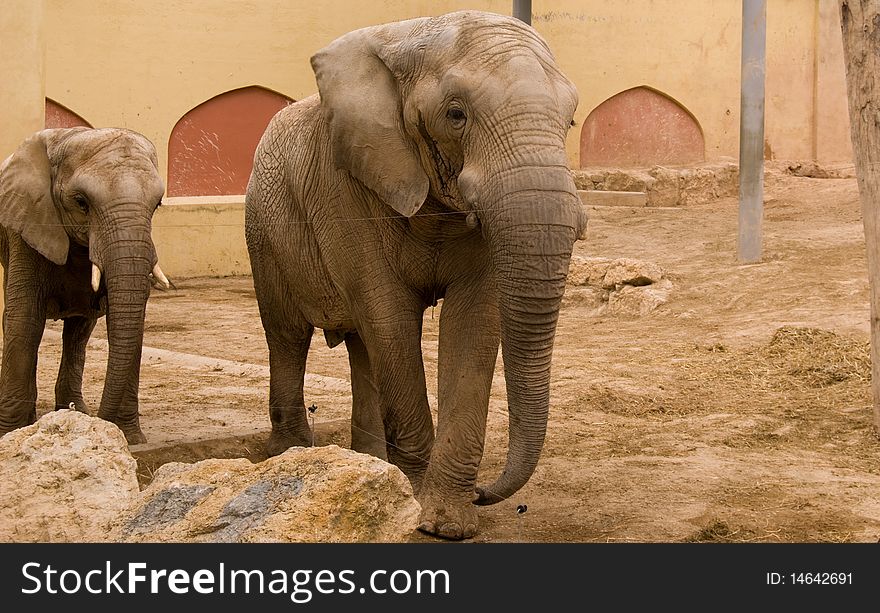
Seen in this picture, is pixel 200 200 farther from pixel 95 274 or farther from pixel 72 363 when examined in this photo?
pixel 95 274

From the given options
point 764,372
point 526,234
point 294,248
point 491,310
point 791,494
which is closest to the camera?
point 526,234

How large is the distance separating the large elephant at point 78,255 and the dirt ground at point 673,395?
53 centimetres

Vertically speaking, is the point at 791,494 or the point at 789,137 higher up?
the point at 789,137

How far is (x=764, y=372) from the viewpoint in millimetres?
9367

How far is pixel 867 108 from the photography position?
7027 millimetres

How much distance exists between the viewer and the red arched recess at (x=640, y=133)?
19828mm

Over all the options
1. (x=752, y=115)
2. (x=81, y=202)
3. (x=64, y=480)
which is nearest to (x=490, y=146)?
(x=64, y=480)

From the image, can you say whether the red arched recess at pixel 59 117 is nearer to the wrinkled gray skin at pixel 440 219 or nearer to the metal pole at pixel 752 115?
the metal pole at pixel 752 115

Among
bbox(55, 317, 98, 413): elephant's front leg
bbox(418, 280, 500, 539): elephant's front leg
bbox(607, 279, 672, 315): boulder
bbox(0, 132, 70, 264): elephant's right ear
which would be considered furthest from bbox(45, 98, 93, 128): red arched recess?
bbox(418, 280, 500, 539): elephant's front leg

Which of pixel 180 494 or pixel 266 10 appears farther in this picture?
pixel 266 10

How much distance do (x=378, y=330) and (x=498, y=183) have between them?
1208 mm

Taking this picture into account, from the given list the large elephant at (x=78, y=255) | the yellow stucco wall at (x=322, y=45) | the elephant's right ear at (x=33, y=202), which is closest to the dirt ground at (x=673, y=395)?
the large elephant at (x=78, y=255)

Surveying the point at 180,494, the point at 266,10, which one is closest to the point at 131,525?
the point at 180,494
